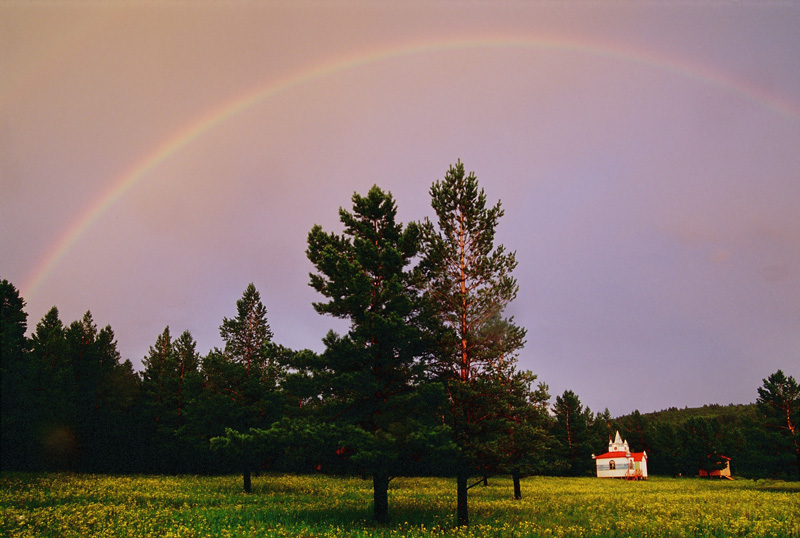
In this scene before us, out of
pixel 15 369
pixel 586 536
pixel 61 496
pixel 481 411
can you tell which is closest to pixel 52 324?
pixel 15 369

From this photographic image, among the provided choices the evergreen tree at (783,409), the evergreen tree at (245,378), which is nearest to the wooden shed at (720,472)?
the evergreen tree at (783,409)

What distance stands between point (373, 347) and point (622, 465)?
3293 inches

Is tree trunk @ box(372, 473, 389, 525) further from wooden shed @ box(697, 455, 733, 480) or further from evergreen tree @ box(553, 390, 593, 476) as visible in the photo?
wooden shed @ box(697, 455, 733, 480)

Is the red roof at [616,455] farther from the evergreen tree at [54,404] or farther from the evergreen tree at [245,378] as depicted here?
the evergreen tree at [54,404]

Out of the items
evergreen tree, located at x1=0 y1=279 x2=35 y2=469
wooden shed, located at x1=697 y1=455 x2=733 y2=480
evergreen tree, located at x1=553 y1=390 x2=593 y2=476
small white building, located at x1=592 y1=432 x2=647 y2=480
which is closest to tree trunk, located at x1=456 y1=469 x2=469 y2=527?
evergreen tree, located at x1=0 y1=279 x2=35 y2=469

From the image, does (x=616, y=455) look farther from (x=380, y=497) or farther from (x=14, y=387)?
(x=14, y=387)

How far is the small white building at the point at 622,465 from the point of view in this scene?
263 ft

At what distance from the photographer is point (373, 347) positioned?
19188 millimetres

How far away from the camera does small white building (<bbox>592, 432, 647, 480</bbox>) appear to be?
80.1 m

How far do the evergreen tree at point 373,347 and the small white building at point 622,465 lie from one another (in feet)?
254

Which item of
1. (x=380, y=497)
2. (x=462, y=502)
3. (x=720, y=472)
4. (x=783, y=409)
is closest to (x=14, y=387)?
(x=380, y=497)

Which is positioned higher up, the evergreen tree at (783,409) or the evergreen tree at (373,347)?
the evergreen tree at (373,347)

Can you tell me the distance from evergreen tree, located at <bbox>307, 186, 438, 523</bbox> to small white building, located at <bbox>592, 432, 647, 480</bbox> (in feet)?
254

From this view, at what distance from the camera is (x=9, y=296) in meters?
50.9
